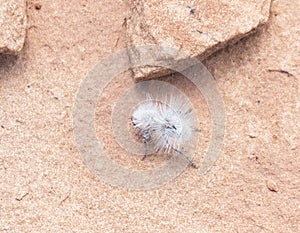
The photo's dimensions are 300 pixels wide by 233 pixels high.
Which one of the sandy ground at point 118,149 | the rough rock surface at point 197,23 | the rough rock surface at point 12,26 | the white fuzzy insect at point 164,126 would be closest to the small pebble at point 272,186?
the sandy ground at point 118,149

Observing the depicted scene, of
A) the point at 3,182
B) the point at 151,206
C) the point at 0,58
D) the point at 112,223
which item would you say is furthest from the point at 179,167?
the point at 0,58

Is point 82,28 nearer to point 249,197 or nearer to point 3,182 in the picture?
point 3,182

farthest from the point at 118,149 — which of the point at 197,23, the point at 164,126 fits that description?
the point at 197,23

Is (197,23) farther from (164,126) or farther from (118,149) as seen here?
(118,149)

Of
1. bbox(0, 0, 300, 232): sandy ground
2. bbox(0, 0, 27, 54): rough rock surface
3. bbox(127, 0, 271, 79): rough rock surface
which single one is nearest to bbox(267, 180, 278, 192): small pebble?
bbox(0, 0, 300, 232): sandy ground

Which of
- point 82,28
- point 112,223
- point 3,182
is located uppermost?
point 82,28

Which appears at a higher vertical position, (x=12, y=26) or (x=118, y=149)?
(x=12, y=26)
